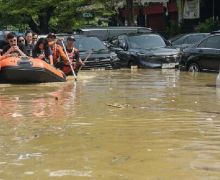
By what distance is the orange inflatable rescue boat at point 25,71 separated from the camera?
15.7 m

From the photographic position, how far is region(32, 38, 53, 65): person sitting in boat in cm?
1722

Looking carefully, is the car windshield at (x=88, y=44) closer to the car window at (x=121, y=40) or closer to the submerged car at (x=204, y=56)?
the car window at (x=121, y=40)

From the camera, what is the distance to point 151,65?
74.7 feet

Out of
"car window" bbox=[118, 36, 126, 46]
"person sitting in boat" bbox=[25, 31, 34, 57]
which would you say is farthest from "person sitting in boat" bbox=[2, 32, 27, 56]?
"car window" bbox=[118, 36, 126, 46]

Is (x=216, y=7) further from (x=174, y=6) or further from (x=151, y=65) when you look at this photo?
(x=151, y=65)

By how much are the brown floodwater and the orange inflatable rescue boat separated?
1068 millimetres

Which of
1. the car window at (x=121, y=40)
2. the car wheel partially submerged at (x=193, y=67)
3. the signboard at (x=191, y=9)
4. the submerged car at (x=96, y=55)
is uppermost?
the signboard at (x=191, y=9)

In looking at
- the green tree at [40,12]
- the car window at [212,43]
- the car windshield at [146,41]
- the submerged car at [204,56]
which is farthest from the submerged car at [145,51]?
the green tree at [40,12]

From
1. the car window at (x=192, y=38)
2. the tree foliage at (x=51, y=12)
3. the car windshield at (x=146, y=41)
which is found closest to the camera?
the car windshield at (x=146, y=41)

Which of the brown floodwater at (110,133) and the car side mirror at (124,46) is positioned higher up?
the car side mirror at (124,46)

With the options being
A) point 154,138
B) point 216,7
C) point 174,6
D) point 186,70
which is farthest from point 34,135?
point 174,6

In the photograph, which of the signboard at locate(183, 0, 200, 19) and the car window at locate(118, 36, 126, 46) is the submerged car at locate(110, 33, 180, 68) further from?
the signboard at locate(183, 0, 200, 19)

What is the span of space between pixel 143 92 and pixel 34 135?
6138 millimetres

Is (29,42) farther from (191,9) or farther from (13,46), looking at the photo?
(191,9)
